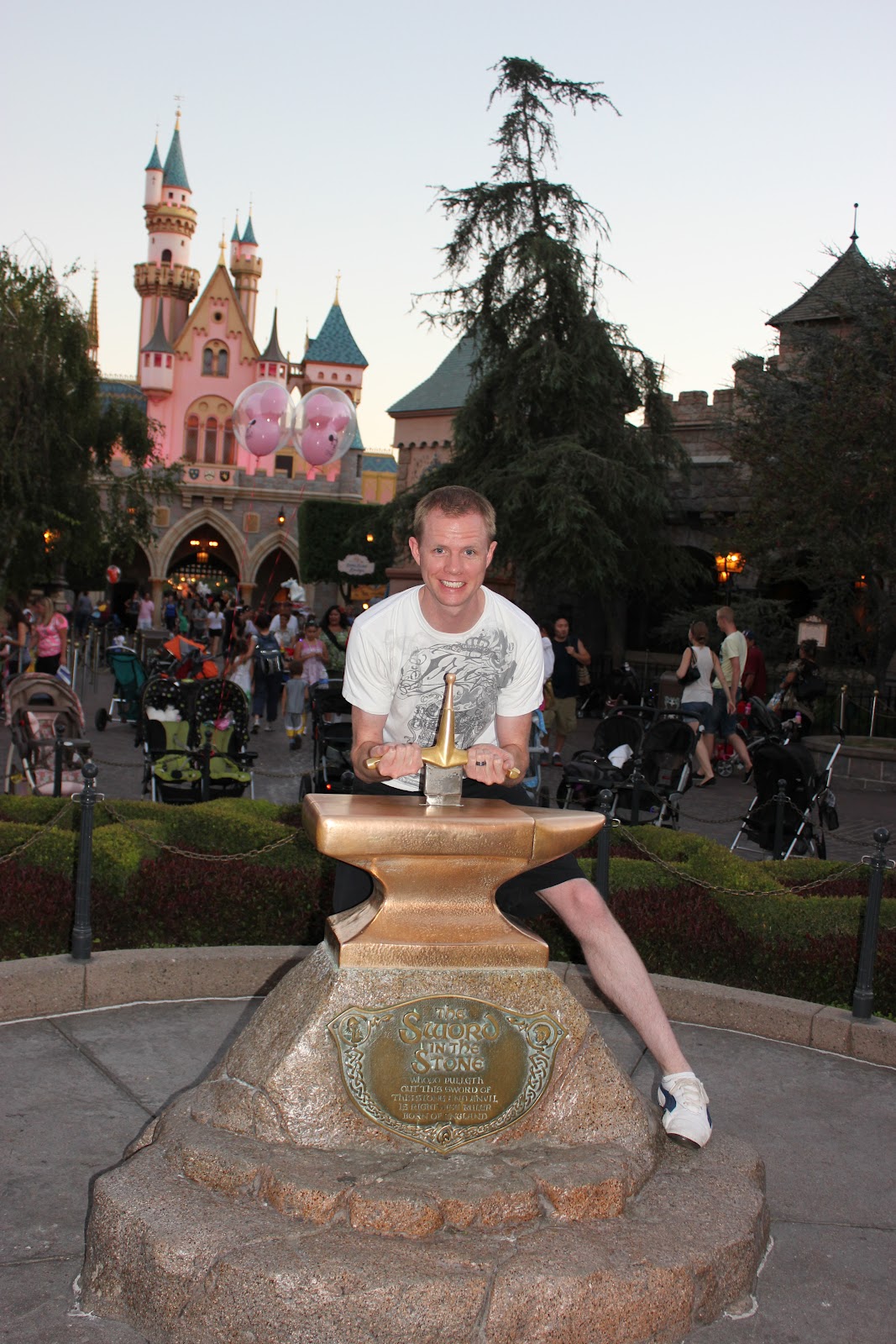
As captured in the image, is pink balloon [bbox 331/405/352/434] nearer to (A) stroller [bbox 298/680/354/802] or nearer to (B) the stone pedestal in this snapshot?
(A) stroller [bbox 298/680/354/802]

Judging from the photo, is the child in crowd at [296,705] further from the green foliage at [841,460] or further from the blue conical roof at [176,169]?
the blue conical roof at [176,169]

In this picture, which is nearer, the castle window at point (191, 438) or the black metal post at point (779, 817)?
the black metal post at point (779, 817)

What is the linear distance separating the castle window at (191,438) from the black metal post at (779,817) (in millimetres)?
54424

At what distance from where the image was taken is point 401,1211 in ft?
9.32

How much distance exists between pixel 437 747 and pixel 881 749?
13.3 m

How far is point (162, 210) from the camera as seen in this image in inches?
2569

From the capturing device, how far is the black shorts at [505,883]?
3367 millimetres

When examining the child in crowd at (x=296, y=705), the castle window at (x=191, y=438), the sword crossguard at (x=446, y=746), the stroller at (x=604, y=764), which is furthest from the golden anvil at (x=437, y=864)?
the castle window at (x=191, y=438)

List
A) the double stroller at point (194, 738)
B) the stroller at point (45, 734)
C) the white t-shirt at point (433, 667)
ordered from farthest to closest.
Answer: the double stroller at point (194, 738), the stroller at point (45, 734), the white t-shirt at point (433, 667)

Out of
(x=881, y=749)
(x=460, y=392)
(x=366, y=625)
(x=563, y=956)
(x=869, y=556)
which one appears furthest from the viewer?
(x=460, y=392)

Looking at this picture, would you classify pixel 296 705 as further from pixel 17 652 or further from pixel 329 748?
pixel 329 748

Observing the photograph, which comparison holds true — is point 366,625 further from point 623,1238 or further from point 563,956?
point 563,956

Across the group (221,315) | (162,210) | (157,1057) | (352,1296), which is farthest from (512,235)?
(162,210)

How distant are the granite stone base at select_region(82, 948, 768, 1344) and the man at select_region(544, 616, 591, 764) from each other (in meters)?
10.5
